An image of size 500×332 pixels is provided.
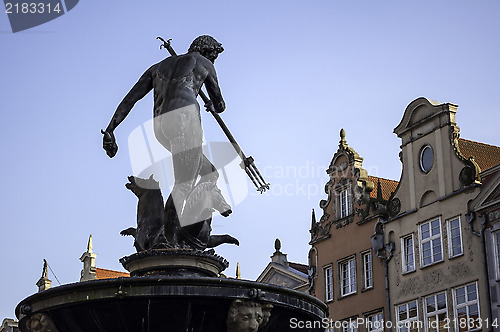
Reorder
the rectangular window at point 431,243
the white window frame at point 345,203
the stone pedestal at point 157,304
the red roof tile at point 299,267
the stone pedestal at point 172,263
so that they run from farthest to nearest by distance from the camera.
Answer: the red roof tile at point 299,267 → the white window frame at point 345,203 → the rectangular window at point 431,243 → the stone pedestal at point 172,263 → the stone pedestal at point 157,304

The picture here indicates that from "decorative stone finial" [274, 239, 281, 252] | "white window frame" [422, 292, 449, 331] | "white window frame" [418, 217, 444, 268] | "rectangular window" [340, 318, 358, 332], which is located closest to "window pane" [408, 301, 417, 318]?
"white window frame" [422, 292, 449, 331]

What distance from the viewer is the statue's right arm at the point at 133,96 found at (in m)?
10.3

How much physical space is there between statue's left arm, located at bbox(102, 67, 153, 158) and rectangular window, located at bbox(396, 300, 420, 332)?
21890 millimetres

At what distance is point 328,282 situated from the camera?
34.8 metres

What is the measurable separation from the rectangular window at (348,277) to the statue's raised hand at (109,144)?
79.6ft

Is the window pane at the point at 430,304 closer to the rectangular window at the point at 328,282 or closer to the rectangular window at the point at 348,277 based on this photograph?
the rectangular window at the point at 348,277

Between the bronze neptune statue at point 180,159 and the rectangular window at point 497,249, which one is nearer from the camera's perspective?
the bronze neptune statue at point 180,159

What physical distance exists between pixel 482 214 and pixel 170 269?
68.5ft

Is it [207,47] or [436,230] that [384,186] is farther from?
[207,47]

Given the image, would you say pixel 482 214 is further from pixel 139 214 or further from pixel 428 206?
pixel 139 214

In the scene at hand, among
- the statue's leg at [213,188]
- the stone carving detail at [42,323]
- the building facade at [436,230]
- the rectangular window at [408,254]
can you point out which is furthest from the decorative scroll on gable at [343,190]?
the stone carving detail at [42,323]

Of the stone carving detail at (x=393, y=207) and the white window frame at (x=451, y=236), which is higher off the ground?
the stone carving detail at (x=393, y=207)

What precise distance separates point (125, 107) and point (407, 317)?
2249cm

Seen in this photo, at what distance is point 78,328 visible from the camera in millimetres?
9180
